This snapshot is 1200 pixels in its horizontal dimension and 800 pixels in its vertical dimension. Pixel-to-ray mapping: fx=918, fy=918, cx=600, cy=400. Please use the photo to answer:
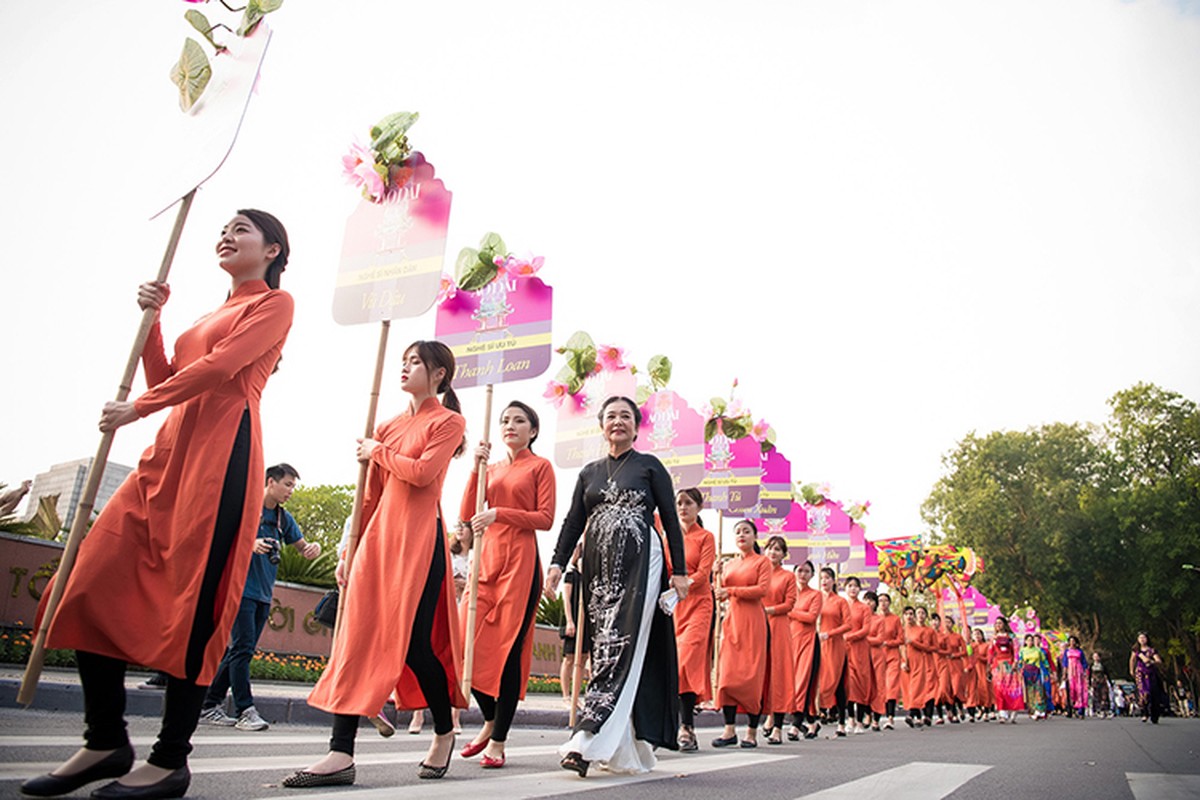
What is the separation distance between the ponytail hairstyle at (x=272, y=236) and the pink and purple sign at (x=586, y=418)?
672 centimetres

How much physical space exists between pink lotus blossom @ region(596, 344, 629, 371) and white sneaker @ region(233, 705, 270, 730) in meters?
5.63

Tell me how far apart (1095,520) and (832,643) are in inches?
1199

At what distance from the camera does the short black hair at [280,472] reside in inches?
259

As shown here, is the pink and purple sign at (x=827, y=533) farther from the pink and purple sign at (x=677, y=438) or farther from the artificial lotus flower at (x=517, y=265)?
the artificial lotus flower at (x=517, y=265)

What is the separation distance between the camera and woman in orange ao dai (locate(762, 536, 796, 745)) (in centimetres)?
855

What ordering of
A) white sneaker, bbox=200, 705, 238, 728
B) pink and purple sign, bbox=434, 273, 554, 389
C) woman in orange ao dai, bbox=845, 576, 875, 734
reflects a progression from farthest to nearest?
woman in orange ao dai, bbox=845, 576, 875, 734 < pink and purple sign, bbox=434, 273, 554, 389 < white sneaker, bbox=200, 705, 238, 728

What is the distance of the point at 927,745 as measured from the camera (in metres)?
8.51

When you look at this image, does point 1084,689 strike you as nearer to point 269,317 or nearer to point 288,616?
point 288,616

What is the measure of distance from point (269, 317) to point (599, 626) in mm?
2570

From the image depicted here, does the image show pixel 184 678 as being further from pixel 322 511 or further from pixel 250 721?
pixel 322 511

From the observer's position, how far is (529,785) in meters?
3.76

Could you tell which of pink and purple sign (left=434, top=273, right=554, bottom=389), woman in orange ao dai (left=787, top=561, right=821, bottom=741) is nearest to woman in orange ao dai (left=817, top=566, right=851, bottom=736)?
woman in orange ao dai (left=787, top=561, right=821, bottom=741)

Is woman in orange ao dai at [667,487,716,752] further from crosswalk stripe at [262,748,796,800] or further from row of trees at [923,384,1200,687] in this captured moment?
row of trees at [923,384,1200,687]

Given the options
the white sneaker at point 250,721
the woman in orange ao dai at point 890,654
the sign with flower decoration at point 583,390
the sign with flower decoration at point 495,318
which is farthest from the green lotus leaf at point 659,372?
the white sneaker at point 250,721
